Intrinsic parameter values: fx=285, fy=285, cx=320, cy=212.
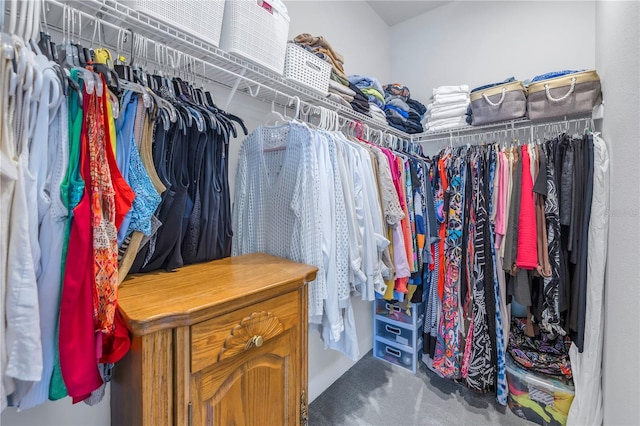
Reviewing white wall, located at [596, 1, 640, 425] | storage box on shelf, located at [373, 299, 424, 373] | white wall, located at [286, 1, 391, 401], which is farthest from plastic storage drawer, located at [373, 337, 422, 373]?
white wall, located at [596, 1, 640, 425]

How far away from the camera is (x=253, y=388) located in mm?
795

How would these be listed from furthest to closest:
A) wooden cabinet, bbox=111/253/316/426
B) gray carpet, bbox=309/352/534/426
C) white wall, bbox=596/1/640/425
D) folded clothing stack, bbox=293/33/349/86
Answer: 1. gray carpet, bbox=309/352/534/426
2. folded clothing stack, bbox=293/33/349/86
3. white wall, bbox=596/1/640/425
4. wooden cabinet, bbox=111/253/316/426

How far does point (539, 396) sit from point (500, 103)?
1.80m

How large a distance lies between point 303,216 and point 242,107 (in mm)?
727

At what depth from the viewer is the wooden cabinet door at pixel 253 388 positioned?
2.26 ft

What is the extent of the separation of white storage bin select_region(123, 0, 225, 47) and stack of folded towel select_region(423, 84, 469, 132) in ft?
5.80

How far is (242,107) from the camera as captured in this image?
1.45 metres

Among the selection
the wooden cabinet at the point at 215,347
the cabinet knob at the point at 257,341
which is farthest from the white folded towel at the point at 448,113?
the cabinet knob at the point at 257,341

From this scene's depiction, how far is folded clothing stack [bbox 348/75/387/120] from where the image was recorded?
195 cm

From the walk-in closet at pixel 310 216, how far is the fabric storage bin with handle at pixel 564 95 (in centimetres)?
1

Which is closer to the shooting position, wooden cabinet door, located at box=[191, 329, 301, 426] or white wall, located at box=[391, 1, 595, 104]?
wooden cabinet door, located at box=[191, 329, 301, 426]

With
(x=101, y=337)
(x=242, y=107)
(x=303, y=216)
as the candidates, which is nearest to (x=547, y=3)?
(x=242, y=107)

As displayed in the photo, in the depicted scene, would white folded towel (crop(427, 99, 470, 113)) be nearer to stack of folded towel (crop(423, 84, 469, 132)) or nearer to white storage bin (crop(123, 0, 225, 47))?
stack of folded towel (crop(423, 84, 469, 132))

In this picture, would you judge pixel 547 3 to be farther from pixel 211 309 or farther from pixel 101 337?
pixel 101 337
